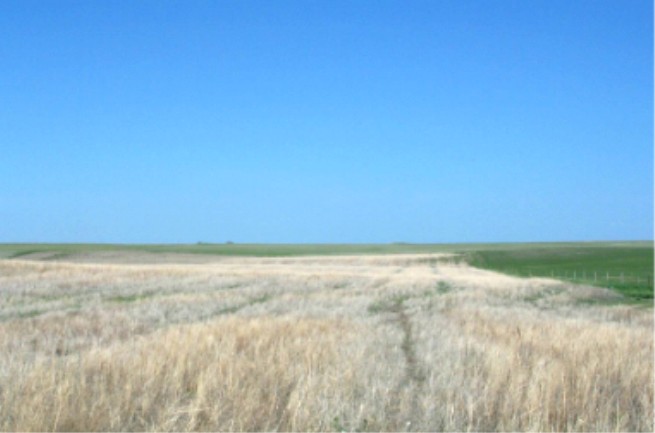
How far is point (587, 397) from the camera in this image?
317 inches

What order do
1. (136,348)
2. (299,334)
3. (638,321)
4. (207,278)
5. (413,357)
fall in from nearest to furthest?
1. (136,348)
2. (413,357)
3. (299,334)
4. (638,321)
5. (207,278)

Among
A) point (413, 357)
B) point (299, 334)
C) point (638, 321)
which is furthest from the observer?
point (638, 321)

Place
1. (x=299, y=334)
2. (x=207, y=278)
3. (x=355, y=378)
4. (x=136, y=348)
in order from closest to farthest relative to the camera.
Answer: (x=355, y=378)
(x=136, y=348)
(x=299, y=334)
(x=207, y=278)

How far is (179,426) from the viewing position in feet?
22.5

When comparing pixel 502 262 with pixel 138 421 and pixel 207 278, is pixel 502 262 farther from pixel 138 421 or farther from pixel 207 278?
pixel 138 421

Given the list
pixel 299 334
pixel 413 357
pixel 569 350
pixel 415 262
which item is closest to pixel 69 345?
pixel 299 334

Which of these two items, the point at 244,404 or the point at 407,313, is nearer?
the point at 244,404

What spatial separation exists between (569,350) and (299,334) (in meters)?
4.50

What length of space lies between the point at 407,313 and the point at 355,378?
13.0 m

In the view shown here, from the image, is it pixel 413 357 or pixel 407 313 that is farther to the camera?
pixel 407 313

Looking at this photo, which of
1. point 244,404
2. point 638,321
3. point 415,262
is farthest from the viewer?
point 415,262

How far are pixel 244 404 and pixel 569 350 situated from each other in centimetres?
599

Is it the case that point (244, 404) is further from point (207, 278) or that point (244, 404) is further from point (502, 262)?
point (502, 262)

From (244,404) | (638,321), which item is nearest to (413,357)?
(244,404)
